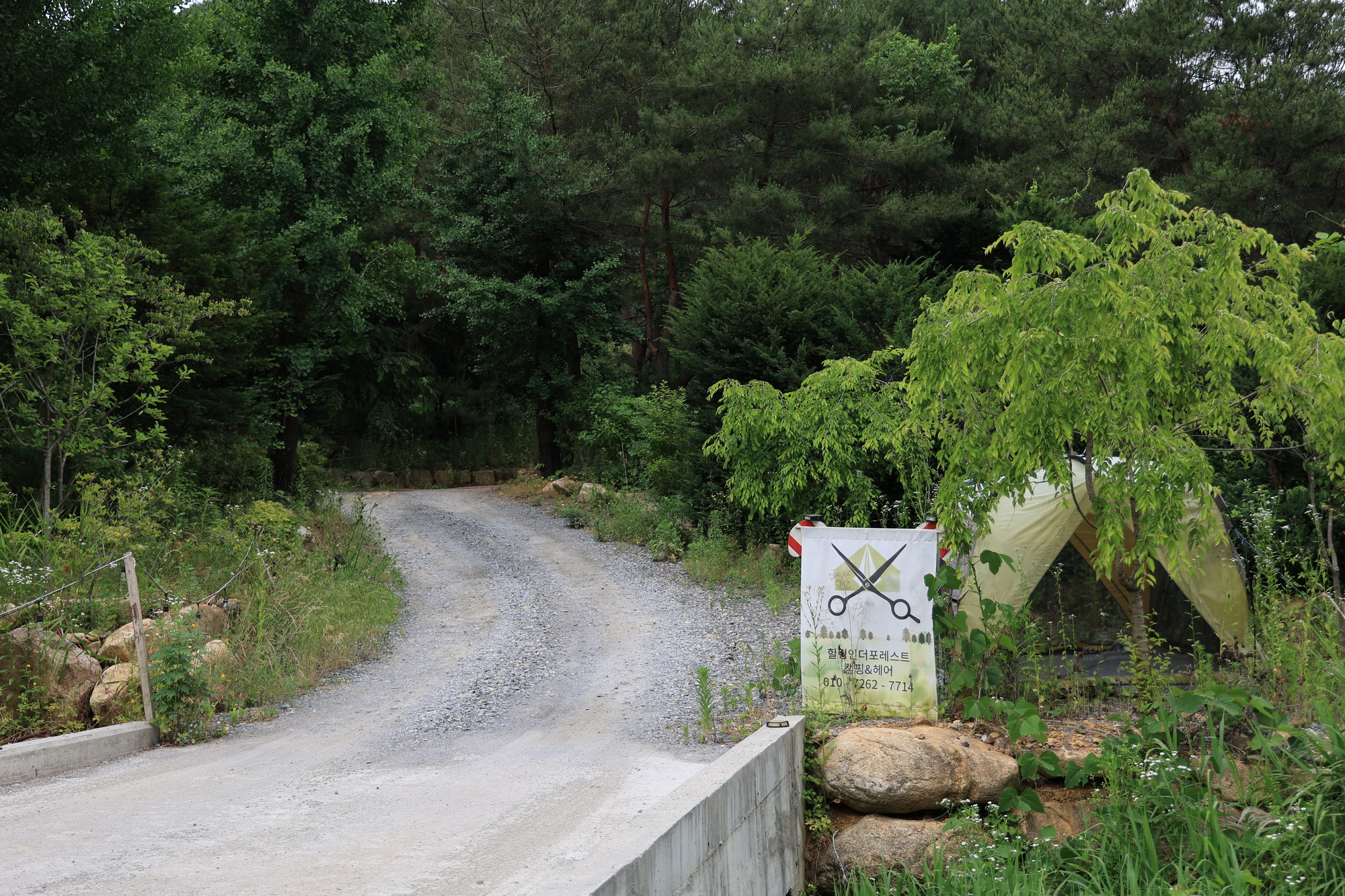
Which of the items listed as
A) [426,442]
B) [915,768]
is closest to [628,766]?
[915,768]

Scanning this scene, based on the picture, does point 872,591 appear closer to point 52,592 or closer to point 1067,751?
point 1067,751

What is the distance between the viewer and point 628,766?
6.11m

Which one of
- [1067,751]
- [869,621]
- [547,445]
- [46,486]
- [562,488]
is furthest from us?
[547,445]

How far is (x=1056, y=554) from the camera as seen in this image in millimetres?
7500

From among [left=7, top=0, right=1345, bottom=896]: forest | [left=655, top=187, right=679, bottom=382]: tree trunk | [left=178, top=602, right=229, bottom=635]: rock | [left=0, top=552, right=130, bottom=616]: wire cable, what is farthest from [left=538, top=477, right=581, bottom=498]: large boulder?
[left=0, top=552, right=130, bottom=616]: wire cable

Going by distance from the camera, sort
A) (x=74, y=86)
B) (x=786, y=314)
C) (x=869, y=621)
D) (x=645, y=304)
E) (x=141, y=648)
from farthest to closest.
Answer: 1. (x=645, y=304)
2. (x=786, y=314)
3. (x=74, y=86)
4. (x=141, y=648)
5. (x=869, y=621)

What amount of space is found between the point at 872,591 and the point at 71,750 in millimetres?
5335

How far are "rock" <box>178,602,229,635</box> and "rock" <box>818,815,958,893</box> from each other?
5269 mm

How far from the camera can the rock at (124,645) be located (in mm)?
7500

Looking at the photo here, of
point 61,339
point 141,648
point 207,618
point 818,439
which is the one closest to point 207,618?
point 207,618

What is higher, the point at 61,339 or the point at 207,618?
the point at 61,339

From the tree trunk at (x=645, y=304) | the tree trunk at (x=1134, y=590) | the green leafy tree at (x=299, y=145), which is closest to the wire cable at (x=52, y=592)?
the green leafy tree at (x=299, y=145)

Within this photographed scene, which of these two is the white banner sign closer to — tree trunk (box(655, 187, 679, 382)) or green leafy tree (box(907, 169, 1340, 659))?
green leafy tree (box(907, 169, 1340, 659))

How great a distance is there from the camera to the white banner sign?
6.47m
